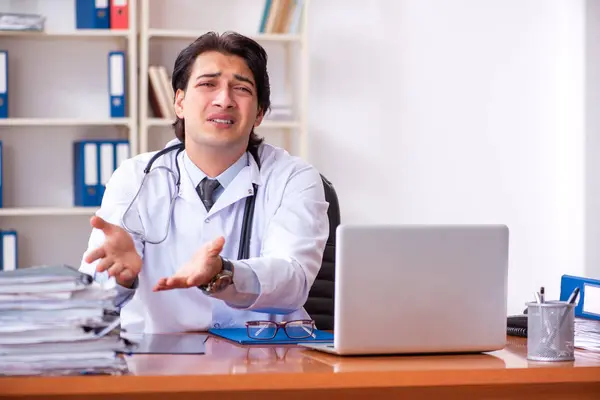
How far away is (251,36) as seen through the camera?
401 cm

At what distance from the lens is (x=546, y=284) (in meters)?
4.51

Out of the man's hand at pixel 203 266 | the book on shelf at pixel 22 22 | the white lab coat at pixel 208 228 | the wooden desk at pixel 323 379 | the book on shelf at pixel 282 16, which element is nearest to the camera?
the wooden desk at pixel 323 379

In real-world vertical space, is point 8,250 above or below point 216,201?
below

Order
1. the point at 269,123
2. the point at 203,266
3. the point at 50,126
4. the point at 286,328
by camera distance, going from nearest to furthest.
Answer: the point at 203,266 < the point at 286,328 < the point at 269,123 < the point at 50,126

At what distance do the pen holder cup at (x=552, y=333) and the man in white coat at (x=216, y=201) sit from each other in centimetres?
62

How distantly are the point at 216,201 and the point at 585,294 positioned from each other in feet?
3.17

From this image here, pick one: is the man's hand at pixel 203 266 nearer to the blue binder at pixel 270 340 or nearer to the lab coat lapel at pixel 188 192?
the blue binder at pixel 270 340

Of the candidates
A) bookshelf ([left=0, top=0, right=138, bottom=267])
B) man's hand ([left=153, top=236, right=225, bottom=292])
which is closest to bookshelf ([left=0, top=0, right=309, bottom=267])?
bookshelf ([left=0, top=0, right=138, bottom=267])

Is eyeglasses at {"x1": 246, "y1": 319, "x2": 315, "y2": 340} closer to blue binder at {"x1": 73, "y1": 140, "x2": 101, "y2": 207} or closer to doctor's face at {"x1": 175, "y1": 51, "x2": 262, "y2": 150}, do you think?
doctor's face at {"x1": 175, "y1": 51, "x2": 262, "y2": 150}

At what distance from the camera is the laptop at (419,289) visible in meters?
1.43

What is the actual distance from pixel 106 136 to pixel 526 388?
3167 millimetres

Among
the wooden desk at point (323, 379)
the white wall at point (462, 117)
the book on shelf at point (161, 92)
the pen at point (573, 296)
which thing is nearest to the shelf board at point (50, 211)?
the book on shelf at point (161, 92)

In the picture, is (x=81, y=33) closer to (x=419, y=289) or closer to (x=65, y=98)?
(x=65, y=98)

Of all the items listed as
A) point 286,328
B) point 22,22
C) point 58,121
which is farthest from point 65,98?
point 286,328
